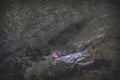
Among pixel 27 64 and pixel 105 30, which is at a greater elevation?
pixel 105 30

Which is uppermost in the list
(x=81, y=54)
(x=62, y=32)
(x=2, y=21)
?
(x=2, y=21)

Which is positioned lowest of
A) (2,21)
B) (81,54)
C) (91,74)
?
(91,74)

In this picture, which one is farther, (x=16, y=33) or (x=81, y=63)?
(x=16, y=33)

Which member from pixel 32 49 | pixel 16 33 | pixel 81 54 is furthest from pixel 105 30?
pixel 16 33

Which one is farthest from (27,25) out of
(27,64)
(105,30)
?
(105,30)

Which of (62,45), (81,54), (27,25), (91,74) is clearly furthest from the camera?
(27,25)

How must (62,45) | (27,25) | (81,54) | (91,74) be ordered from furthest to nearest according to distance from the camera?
(27,25)
(62,45)
(81,54)
(91,74)

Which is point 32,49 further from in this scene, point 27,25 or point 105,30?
point 105,30

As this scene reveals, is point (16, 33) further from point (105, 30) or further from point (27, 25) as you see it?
point (105, 30)

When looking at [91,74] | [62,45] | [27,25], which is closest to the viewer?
[91,74]
